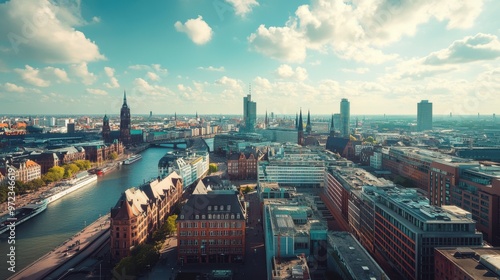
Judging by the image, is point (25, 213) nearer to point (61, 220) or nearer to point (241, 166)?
point (61, 220)

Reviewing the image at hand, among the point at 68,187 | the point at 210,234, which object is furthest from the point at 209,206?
the point at 68,187

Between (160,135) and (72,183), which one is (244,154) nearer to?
(72,183)

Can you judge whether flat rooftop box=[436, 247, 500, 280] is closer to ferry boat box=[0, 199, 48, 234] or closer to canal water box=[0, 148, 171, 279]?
canal water box=[0, 148, 171, 279]

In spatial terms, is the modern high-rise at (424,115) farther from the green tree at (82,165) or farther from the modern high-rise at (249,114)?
the green tree at (82,165)

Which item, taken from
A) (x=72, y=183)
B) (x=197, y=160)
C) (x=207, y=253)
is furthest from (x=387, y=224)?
(x=72, y=183)

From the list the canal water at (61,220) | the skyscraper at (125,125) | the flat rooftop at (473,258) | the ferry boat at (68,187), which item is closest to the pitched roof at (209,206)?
the canal water at (61,220)

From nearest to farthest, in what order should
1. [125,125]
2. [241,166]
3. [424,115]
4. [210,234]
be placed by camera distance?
[210,234]
[241,166]
[125,125]
[424,115]
